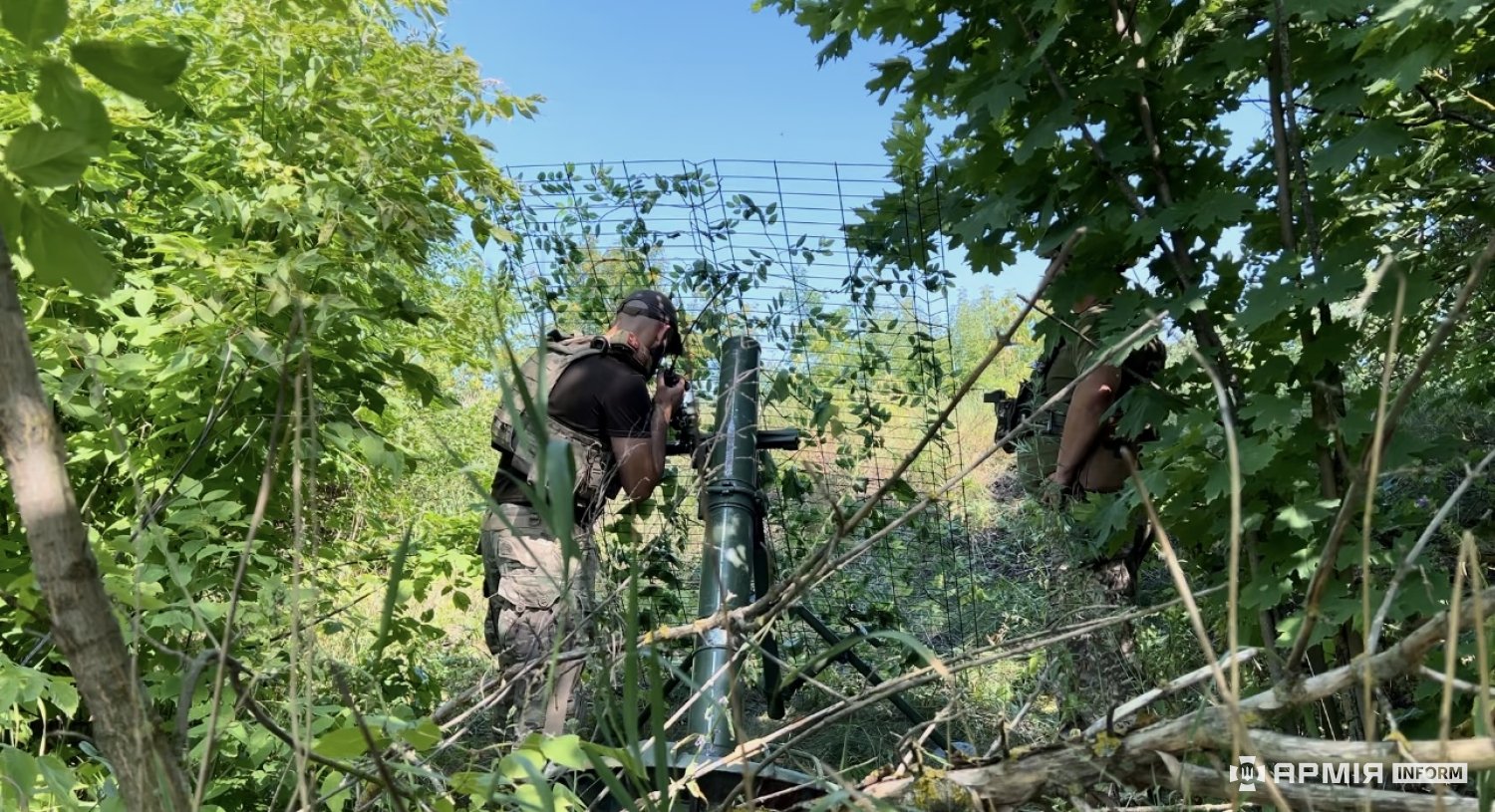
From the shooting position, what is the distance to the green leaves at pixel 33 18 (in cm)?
85

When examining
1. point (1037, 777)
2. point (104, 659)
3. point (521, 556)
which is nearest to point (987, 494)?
point (521, 556)

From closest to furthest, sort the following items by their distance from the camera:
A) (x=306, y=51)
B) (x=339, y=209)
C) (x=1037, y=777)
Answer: (x=1037, y=777), (x=339, y=209), (x=306, y=51)

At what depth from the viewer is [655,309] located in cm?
379

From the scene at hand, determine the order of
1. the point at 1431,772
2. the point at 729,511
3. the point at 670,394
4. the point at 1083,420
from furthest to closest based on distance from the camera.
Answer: the point at 670,394 → the point at 1083,420 → the point at 729,511 → the point at 1431,772

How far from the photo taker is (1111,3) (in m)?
2.38

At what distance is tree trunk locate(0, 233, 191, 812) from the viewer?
0.79m

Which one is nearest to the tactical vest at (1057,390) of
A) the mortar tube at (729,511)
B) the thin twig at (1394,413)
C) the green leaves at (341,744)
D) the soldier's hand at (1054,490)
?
the soldier's hand at (1054,490)

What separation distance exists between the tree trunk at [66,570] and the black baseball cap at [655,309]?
9.76 ft

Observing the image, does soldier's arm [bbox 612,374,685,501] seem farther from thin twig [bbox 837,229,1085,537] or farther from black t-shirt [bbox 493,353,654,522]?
thin twig [bbox 837,229,1085,537]

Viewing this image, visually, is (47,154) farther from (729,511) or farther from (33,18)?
(729,511)

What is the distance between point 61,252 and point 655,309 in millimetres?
2914

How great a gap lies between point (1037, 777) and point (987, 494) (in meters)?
6.84

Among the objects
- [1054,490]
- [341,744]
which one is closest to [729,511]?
[1054,490]

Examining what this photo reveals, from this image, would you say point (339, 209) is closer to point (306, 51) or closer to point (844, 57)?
point (306, 51)
